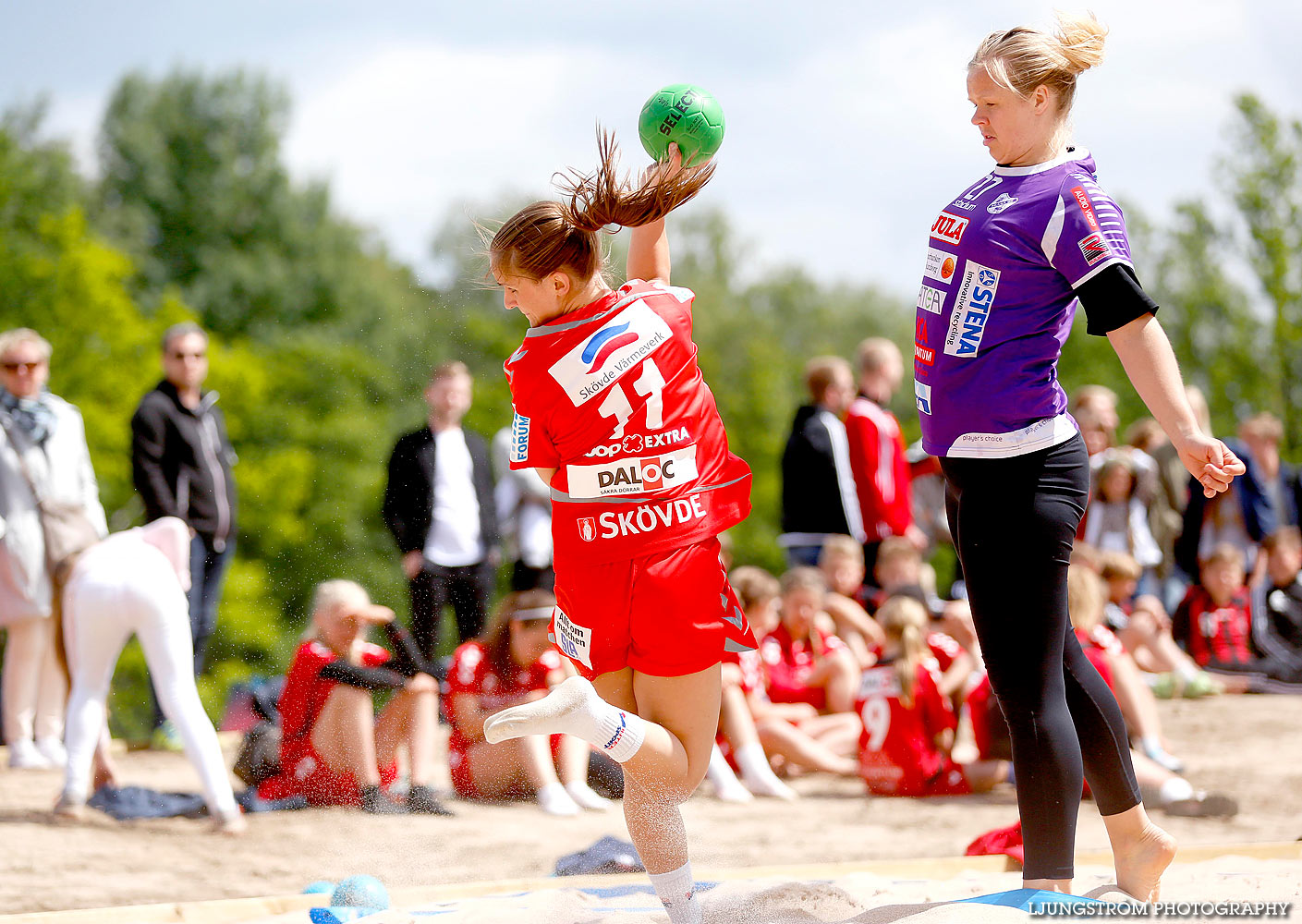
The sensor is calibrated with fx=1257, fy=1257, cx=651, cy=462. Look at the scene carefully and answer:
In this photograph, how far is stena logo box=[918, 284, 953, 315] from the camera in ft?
9.66

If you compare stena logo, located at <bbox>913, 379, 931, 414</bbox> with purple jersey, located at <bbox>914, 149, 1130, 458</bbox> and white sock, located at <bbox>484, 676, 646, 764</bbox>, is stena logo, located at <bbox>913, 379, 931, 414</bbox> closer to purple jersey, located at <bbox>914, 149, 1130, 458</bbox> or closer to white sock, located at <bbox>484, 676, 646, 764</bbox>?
purple jersey, located at <bbox>914, 149, 1130, 458</bbox>

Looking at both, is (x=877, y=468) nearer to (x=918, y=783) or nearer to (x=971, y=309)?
(x=918, y=783)

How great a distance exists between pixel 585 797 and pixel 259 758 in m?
1.47

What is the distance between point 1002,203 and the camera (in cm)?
287

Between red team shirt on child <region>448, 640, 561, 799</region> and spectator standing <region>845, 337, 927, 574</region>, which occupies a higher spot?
spectator standing <region>845, 337, 927, 574</region>

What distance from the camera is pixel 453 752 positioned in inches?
236

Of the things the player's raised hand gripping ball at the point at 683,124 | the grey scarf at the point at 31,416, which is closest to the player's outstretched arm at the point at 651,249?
the player's raised hand gripping ball at the point at 683,124

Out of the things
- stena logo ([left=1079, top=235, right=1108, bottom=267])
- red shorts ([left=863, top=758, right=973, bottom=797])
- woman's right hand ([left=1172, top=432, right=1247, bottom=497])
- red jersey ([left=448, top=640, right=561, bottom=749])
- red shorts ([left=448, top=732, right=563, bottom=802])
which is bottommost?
red shorts ([left=863, top=758, right=973, bottom=797])

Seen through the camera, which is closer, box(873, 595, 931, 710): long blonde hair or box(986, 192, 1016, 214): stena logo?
box(986, 192, 1016, 214): stena logo

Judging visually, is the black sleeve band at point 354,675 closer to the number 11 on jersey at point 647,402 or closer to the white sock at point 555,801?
the white sock at point 555,801

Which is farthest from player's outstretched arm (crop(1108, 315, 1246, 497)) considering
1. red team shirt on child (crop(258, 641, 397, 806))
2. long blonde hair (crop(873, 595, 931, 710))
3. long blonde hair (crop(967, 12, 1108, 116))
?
red team shirt on child (crop(258, 641, 397, 806))

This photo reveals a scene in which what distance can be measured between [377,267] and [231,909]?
3454 centimetres

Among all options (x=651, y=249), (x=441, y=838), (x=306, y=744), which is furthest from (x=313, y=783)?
(x=651, y=249)

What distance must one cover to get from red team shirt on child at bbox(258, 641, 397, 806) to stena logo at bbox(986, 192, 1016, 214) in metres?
3.80
